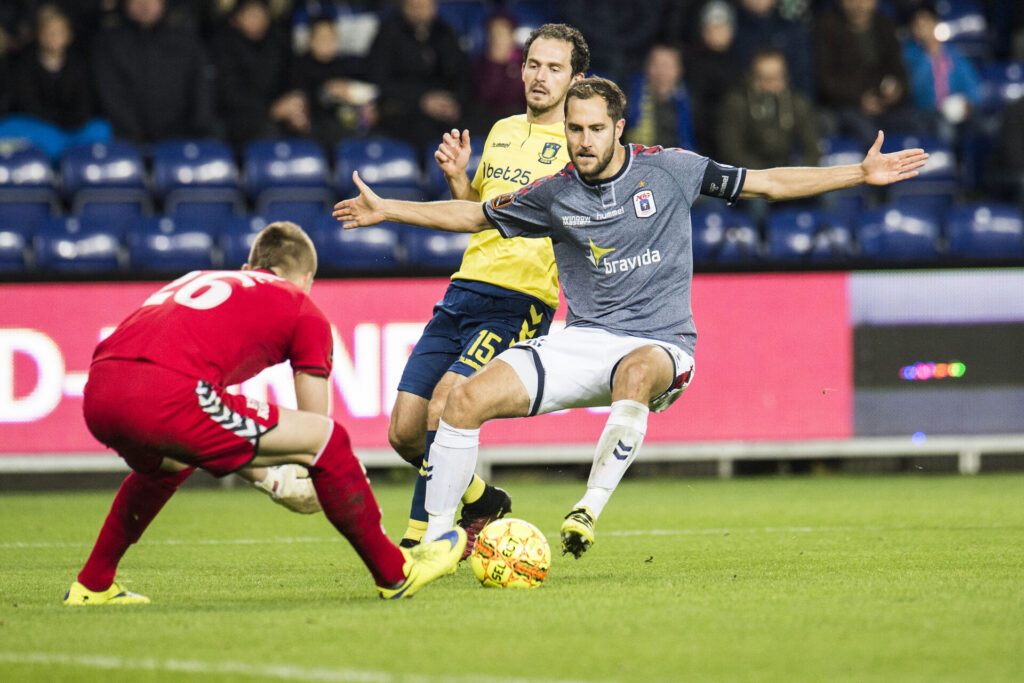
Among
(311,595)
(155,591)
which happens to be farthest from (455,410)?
(155,591)

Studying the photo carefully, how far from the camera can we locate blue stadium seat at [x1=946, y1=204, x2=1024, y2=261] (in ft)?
41.4

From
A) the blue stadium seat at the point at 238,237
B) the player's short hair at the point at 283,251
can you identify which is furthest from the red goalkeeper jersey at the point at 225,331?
the blue stadium seat at the point at 238,237

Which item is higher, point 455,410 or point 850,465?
point 455,410

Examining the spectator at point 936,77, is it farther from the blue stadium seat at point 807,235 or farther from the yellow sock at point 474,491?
the yellow sock at point 474,491

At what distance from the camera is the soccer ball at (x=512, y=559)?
19.1ft

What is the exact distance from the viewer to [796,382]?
38.4ft

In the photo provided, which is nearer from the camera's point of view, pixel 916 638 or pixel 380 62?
pixel 916 638

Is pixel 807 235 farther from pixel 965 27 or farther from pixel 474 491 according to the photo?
pixel 474 491

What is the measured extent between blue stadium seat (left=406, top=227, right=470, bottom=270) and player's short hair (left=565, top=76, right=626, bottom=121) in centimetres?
581

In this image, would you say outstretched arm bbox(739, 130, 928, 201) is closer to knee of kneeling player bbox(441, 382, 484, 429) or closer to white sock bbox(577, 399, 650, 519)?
white sock bbox(577, 399, 650, 519)

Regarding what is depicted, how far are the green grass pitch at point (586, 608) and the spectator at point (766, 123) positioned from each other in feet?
15.5

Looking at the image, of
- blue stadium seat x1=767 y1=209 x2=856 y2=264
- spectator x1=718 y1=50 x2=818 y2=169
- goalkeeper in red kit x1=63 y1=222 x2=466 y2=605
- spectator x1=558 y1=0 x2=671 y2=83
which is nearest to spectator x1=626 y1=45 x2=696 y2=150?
spectator x1=718 y1=50 x2=818 y2=169

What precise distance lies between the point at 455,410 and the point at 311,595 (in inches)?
39.2

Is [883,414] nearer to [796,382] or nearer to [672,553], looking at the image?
[796,382]
